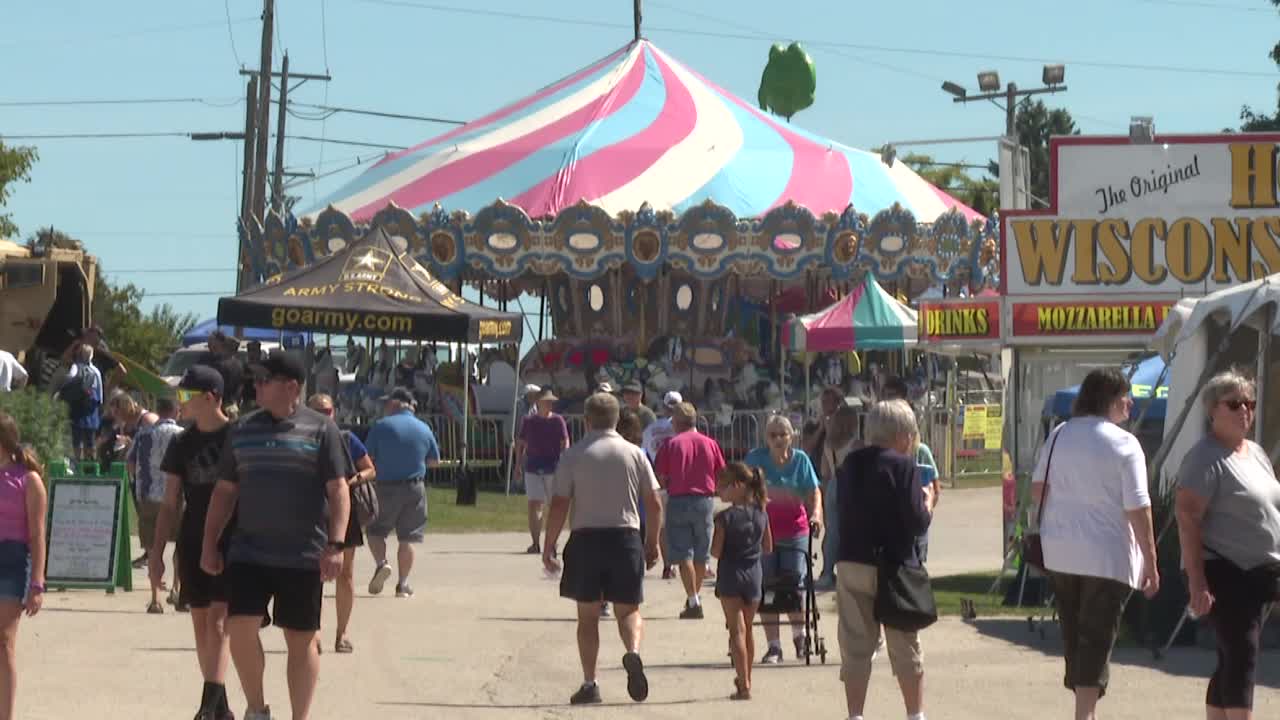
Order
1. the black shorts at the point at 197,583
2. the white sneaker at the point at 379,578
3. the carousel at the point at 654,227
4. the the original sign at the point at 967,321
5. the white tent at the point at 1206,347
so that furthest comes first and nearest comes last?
the carousel at the point at 654,227 → the the original sign at the point at 967,321 → the white sneaker at the point at 379,578 → the white tent at the point at 1206,347 → the black shorts at the point at 197,583

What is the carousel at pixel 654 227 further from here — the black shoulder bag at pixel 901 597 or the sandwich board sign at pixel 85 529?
the black shoulder bag at pixel 901 597

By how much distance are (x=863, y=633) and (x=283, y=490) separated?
2.52m

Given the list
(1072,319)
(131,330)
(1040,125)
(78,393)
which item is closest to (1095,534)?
(1072,319)

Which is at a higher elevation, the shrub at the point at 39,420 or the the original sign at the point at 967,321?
the the original sign at the point at 967,321

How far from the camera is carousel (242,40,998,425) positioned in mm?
31547

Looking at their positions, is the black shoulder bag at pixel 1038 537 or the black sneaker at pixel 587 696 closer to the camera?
the black shoulder bag at pixel 1038 537

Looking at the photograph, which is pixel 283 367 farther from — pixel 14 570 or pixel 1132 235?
pixel 1132 235

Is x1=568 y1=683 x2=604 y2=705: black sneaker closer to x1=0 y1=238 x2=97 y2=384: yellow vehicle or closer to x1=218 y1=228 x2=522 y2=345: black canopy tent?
x1=0 y1=238 x2=97 y2=384: yellow vehicle

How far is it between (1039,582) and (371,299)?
1303 centimetres

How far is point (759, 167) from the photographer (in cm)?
3369

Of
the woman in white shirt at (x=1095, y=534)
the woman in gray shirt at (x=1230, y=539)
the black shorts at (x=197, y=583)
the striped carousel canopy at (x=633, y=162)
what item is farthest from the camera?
the striped carousel canopy at (x=633, y=162)

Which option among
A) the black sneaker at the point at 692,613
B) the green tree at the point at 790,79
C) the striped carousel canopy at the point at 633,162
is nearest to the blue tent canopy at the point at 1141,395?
the black sneaker at the point at 692,613

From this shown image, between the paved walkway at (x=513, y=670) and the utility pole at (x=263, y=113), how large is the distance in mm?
26490

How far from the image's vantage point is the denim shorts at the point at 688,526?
48.1 ft
